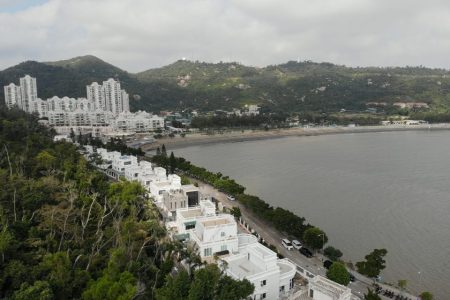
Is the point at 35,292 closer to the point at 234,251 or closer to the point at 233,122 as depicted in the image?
the point at 234,251

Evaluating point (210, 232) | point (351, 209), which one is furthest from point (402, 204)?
point (210, 232)

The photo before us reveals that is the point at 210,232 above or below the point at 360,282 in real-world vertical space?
above

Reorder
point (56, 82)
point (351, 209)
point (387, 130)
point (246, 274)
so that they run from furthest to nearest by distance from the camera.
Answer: point (56, 82) < point (387, 130) < point (351, 209) < point (246, 274)

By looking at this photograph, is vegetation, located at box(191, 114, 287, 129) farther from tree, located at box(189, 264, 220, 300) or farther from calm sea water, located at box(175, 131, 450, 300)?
tree, located at box(189, 264, 220, 300)

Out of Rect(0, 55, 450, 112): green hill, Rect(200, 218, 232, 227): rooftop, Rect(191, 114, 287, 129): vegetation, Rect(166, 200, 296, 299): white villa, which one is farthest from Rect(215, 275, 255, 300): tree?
Rect(0, 55, 450, 112): green hill

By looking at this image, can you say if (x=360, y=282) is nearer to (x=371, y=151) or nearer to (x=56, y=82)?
(x=371, y=151)

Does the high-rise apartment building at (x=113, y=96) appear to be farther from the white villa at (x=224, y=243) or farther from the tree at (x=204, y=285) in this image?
the tree at (x=204, y=285)
